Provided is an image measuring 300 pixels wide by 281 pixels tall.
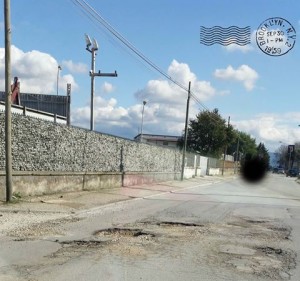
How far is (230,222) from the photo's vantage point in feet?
41.2

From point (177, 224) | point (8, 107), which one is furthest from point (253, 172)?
point (177, 224)

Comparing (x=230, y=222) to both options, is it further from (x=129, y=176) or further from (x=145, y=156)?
(x=145, y=156)

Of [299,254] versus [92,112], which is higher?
[92,112]

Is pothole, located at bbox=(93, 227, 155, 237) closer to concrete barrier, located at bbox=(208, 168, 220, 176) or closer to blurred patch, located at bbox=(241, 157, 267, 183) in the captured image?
blurred patch, located at bbox=(241, 157, 267, 183)

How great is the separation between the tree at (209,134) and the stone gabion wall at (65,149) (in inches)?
1988

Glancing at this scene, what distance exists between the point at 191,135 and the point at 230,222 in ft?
225

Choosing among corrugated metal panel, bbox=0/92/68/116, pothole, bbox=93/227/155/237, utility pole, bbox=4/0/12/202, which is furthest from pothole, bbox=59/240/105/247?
corrugated metal panel, bbox=0/92/68/116

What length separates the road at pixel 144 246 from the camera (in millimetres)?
6633

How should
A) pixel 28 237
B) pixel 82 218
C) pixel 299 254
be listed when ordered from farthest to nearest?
pixel 82 218 < pixel 28 237 < pixel 299 254

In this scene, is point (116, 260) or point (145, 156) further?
point (145, 156)

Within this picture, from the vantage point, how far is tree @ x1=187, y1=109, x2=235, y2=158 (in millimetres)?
78500

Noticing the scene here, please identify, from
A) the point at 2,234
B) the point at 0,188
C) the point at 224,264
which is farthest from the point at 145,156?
the point at 224,264

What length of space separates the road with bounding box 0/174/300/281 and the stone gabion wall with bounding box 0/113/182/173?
2936 millimetres

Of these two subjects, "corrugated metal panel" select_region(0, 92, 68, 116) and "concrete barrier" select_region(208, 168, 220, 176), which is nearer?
"corrugated metal panel" select_region(0, 92, 68, 116)
